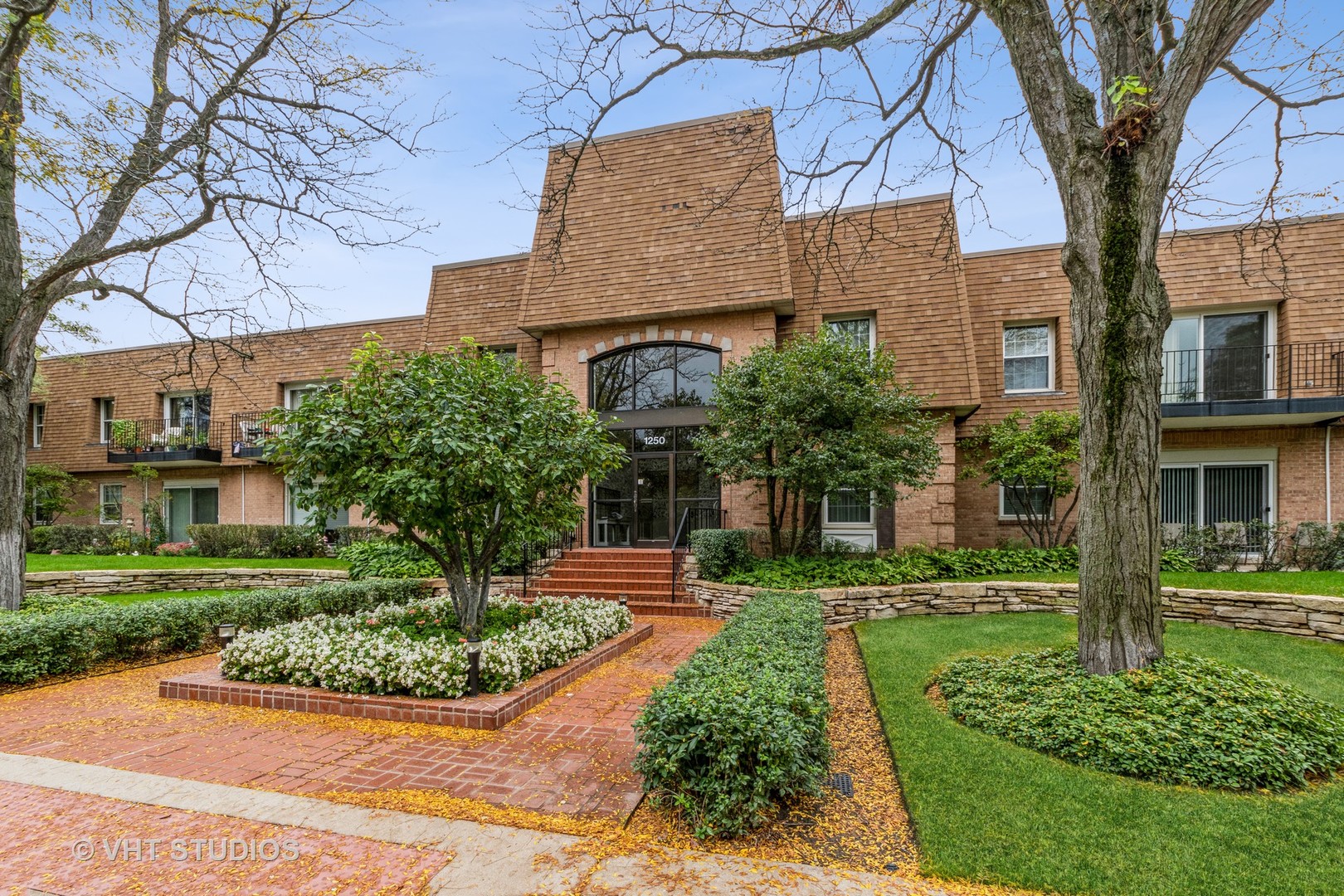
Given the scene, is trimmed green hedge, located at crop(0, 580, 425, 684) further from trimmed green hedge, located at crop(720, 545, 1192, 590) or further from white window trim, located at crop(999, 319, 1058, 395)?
white window trim, located at crop(999, 319, 1058, 395)

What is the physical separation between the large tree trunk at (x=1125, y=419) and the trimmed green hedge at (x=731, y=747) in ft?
8.43

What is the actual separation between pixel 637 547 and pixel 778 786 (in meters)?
9.31

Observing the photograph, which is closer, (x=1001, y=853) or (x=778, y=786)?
(x=1001, y=853)

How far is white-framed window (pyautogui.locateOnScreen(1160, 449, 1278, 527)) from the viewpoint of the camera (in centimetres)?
1167

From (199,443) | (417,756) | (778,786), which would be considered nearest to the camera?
(778,786)

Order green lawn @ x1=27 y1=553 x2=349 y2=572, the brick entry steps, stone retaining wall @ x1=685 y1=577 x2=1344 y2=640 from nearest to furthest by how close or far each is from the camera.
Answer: stone retaining wall @ x1=685 y1=577 x2=1344 y2=640, the brick entry steps, green lawn @ x1=27 y1=553 x2=349 y2=572

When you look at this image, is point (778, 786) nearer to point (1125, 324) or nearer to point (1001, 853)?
point (1001, 853)

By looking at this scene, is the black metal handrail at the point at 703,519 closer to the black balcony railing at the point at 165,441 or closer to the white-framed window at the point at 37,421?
A: the black balcony railing at the point at 165,441

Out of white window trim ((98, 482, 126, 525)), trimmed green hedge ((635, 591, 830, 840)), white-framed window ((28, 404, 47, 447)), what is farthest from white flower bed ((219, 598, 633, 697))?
white-framed window ((28, 404, 47, 447))

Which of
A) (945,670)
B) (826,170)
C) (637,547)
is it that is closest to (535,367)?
(637,547)

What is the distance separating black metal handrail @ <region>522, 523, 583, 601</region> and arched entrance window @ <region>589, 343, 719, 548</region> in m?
0.53

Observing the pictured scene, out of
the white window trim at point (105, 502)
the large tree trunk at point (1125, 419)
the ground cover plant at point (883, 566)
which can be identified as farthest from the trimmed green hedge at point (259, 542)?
the large tree trunk at point (1125, 419)

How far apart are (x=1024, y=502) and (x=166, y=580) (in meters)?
16.4

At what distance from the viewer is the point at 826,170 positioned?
684 cm
